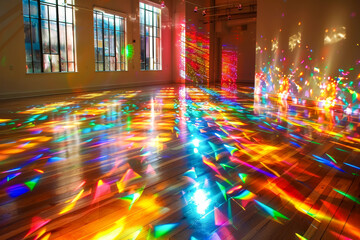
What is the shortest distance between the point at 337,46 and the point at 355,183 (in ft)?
17.9

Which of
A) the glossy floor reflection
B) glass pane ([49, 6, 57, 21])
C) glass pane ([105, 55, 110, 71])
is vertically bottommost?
the glossy floor reflection

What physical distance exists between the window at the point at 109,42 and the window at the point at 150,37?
4.20 feet

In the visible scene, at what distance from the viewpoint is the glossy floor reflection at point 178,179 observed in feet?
6.01

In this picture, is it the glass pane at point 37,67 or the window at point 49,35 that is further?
the glass pane at point 37,67

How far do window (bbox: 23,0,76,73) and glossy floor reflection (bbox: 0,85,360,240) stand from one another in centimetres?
444

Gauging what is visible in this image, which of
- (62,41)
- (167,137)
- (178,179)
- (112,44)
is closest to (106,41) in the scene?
(112,44)

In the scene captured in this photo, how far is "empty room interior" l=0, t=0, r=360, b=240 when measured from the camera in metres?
1.93

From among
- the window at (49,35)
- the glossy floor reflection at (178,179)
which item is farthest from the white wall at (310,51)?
the window at (49,35)

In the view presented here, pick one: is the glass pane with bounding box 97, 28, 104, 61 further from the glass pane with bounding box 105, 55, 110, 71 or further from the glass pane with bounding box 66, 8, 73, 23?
the glass pane with bounding box 66, 8, 73, 23

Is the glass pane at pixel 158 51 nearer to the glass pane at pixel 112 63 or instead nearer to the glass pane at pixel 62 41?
the glass pane at pixel 112 63

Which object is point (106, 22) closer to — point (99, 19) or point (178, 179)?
point (99, 19)

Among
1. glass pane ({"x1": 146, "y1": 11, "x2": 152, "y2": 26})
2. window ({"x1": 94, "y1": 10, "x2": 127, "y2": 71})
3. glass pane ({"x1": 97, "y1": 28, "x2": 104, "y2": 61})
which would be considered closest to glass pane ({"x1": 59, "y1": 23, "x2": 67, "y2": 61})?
window ({"x1": 94, "y1": 10, "x2": 127, "y2": 71})

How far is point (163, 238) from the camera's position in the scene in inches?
67.1

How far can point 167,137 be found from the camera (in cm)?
406
